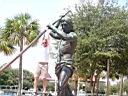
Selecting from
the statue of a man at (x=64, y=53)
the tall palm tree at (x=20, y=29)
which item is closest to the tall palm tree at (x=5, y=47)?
the tall palm tree at (x=20, y=29)

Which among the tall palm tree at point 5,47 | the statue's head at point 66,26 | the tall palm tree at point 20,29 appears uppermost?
the tall palm tree at point 20,29

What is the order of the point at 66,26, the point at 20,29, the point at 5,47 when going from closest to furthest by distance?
the point at 66,26 → the point at 5,47 → the point at 20,29

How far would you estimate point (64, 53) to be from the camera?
9.77m

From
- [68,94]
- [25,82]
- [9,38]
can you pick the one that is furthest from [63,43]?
[25,82]

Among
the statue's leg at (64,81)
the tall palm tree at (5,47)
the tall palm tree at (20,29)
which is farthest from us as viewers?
the tall palm tree at (20,29)

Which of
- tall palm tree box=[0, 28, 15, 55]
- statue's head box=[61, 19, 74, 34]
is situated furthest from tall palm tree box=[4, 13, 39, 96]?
statue's head box=[61, 19, 74, 34]

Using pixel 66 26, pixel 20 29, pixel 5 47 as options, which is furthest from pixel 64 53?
pixel 20 29

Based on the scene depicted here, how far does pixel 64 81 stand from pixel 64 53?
64 cm

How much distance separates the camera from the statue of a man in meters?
9.58

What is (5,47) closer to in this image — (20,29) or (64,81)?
(20,29)

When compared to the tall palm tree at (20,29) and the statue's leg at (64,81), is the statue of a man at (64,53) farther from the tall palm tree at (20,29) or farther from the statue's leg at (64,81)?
the tall palm tree at (20,29)

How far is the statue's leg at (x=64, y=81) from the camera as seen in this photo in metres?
9.57

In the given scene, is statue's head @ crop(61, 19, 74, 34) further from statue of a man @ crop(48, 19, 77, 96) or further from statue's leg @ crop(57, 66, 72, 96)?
statue's leg @ crop(57, 66, 72, 96)

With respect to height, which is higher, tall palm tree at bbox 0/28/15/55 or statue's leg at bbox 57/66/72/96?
tall palm tree at bbox 0/28/15/55
